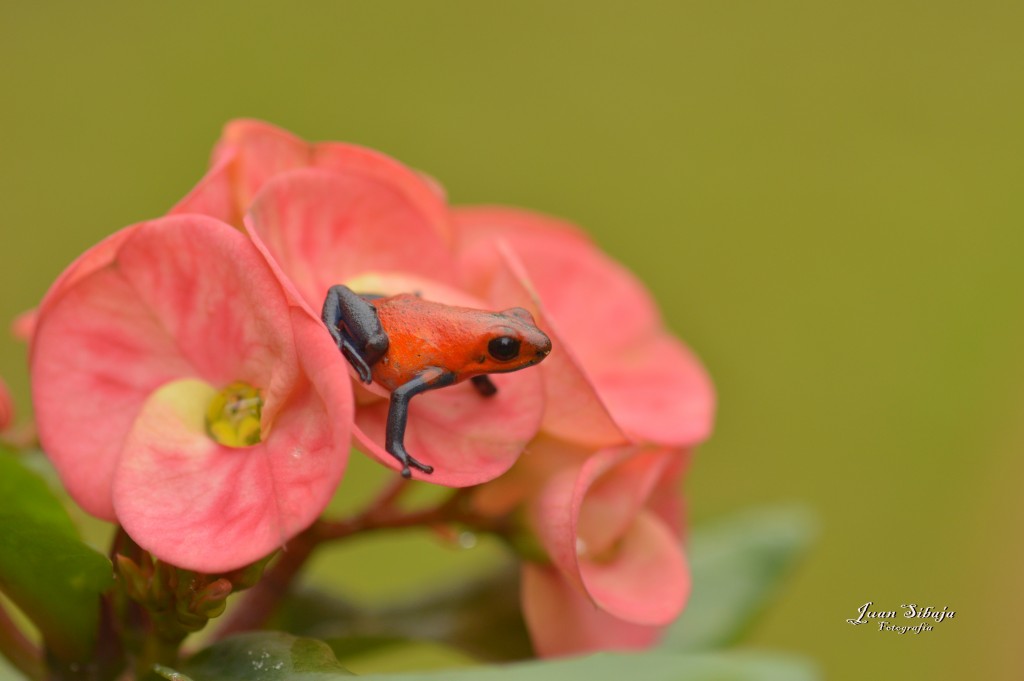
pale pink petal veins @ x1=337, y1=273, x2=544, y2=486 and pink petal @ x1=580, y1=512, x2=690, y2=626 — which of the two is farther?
pink petal @ x1=580, y1=512, x2=690, y2=626

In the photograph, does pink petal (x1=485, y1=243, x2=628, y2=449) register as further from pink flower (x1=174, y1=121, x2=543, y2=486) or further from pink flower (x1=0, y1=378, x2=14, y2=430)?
pink flower (x1=0, y1=378, x2=14, y2=430)

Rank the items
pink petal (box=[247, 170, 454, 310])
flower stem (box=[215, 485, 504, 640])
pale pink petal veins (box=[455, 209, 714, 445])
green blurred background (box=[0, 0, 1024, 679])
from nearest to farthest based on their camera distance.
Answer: pink petal (box=[247, 170, 454, 310])
flower stem (box=[215, 485, 504, 640])
pale pink petal veins (box=[455, 209, 714, 445])
green blurred background (box=[0, 0, 1024, 679])

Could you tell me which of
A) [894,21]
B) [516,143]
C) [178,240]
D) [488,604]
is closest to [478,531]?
[488,604]

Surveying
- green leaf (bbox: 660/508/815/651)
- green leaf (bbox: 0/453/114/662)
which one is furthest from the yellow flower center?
green leaf (bbox: 660/508/815/651)

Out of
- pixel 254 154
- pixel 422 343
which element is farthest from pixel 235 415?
pixel 254 154

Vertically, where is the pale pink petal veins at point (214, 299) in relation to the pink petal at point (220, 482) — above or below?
above

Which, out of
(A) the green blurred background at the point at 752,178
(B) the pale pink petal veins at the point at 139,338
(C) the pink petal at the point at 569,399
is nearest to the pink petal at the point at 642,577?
(C) the pink petal at the point at 569,399

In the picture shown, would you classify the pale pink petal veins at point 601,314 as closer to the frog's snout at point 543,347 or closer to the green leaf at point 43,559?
the frog's snout at point 543,347

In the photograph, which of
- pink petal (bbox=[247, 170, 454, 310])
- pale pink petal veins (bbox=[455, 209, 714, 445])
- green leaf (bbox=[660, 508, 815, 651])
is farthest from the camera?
green leaf (bbox=[660, 508, 815, 651])
